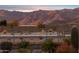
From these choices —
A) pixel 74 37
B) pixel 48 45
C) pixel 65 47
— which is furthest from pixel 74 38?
pixel 48 45

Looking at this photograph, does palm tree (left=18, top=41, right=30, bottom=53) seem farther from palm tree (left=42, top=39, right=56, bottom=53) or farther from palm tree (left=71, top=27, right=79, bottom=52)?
palm tree (left=71, top=27, right=79, bottom=52)

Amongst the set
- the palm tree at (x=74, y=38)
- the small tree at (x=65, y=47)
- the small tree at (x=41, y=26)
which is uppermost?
the small tree at (x=41, y=26)

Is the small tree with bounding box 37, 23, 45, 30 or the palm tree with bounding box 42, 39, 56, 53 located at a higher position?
the small tree with bounding box 37, 23, 45, 30

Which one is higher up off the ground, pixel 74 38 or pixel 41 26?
pixel 41 26

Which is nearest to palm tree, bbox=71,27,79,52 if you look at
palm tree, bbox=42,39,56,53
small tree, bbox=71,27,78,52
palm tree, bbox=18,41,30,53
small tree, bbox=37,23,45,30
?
small tree, bbox=71,27,78,52

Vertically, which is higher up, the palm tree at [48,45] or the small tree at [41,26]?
the small tree at [41,26]

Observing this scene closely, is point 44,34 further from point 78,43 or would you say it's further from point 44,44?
point 78,43

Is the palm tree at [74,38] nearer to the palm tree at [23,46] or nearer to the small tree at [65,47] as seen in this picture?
the small tree at [65,47]

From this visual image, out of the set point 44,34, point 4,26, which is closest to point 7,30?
point 4,26

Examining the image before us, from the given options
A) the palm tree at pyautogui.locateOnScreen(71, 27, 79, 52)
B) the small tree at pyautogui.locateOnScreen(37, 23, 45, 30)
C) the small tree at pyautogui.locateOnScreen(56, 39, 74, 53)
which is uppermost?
the small tree at pyautogui.locateOnScreen(37, 23, 45, 30)

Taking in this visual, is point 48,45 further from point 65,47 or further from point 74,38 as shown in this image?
point 74,38

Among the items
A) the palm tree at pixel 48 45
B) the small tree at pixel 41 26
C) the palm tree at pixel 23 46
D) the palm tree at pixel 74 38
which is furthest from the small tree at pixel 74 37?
the palm tree at pixel 23 46
